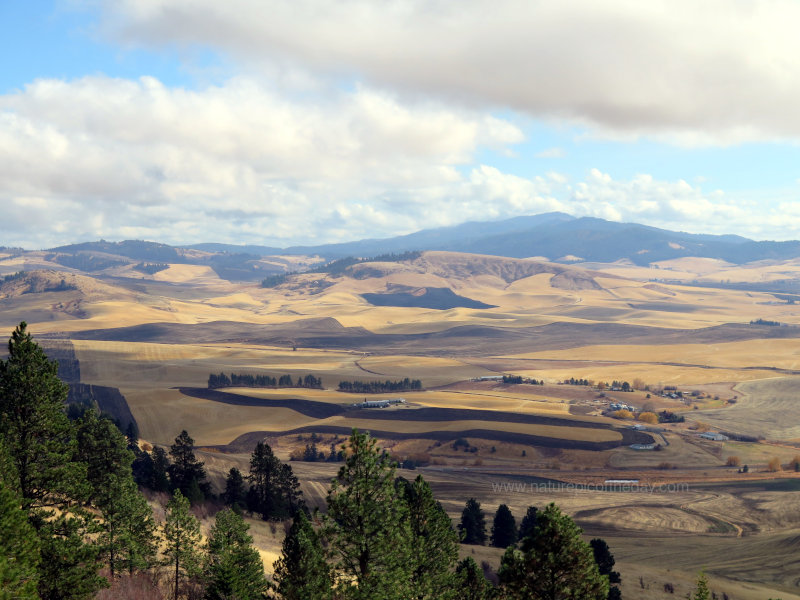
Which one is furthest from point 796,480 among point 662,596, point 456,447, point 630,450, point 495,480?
point 662,596

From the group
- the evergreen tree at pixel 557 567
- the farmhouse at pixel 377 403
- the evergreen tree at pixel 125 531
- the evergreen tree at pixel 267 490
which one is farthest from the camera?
the farmhouse at pixel 377 403

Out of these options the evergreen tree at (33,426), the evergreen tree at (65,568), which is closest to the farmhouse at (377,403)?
the evergreen tree at (33,426)

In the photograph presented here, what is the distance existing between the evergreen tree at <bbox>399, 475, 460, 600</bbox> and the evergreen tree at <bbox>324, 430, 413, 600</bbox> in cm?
398

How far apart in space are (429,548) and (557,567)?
1007 cm

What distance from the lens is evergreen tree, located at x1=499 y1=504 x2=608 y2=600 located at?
25828 millimetres

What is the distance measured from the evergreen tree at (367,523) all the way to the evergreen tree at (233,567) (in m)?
5.66

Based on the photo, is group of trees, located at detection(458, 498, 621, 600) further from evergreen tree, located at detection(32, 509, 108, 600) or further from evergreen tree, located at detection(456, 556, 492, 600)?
evergreen tree, located at detection(32, 509, 108, 600)

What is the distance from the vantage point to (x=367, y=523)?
2834 centimetres

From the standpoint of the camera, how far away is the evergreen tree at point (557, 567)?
25828 mm

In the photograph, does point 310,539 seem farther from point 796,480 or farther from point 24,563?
point 796,480

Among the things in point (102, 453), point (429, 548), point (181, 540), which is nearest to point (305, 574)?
point (429, 548)

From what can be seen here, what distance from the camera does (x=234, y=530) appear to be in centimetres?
4031

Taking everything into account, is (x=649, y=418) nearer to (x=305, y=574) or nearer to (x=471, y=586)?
(x=471, y=586)

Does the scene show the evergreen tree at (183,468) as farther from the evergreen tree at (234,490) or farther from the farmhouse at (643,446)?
the farmhouse at (643,446)
